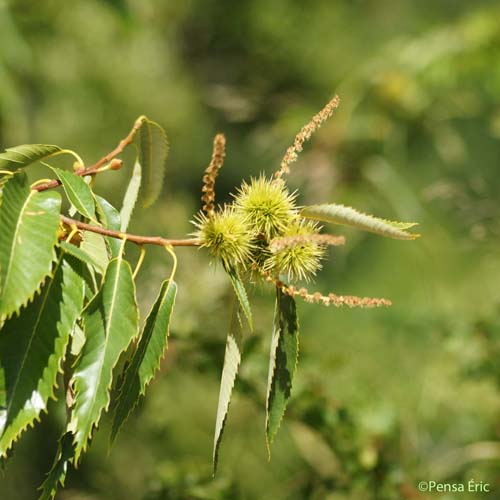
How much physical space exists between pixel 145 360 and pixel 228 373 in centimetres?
9

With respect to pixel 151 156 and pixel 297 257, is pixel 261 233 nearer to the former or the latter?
pixel 297 257

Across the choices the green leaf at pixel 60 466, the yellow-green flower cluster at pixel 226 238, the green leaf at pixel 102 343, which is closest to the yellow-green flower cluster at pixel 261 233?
the yellow-green flower cluster at pixel 226 238

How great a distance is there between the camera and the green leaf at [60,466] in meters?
0.66

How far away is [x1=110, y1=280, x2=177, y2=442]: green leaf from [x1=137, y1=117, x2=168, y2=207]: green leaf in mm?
228

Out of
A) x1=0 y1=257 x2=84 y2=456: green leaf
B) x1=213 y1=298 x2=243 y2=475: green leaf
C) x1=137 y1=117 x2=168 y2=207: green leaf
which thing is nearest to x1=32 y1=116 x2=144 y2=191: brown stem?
x1=137 y1=117 x2=168 y2=207: green leaf

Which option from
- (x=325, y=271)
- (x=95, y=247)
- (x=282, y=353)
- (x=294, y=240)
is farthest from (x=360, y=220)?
(x=325, y=271)

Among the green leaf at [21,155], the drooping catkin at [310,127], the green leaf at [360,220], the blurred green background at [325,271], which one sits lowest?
the green leaf at [360,220]

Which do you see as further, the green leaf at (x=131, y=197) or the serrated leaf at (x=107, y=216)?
the green leaf at (x=131, y=197)

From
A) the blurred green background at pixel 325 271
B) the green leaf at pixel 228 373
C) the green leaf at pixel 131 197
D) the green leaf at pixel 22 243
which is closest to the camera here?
the green leaf at pixel 22 243

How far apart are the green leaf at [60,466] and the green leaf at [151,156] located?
333 mm

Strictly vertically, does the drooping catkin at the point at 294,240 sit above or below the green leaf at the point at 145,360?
above

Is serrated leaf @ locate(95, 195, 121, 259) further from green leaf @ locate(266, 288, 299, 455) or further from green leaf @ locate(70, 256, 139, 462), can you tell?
green leaf @ locate(266, 288, 299, 455)

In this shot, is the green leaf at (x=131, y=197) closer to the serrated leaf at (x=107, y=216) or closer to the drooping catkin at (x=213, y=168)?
the serrated leaf at (x=107, y=216)

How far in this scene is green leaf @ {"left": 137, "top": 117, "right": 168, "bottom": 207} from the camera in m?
0.86
